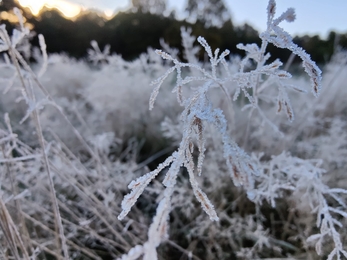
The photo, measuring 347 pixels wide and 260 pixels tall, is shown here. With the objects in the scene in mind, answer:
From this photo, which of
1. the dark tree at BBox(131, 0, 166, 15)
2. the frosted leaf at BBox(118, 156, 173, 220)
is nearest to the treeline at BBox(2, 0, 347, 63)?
the dark tree at BBox(131, 0, 166, 15)

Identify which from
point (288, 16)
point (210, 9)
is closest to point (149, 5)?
point (210, 9)

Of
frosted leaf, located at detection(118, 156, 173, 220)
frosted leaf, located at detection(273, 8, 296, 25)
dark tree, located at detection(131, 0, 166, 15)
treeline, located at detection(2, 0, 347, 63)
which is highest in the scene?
dark tree, located at detection(131, 0, 166, 15)

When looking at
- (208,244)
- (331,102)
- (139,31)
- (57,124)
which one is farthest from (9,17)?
(139,31)

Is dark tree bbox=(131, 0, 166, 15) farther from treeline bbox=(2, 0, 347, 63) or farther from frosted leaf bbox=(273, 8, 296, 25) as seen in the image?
frosted leaf bbox=(273, 8, 296, 25)

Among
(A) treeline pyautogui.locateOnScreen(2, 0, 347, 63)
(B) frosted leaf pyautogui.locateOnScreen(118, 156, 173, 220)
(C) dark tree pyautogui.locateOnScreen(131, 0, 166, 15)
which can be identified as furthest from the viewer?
(C) dark tree pyautogui.locateOnScreen(131, 0, 166, 15)

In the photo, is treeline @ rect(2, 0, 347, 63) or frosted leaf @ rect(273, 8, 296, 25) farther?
treeline @ rect(2, 0, 347, 63)

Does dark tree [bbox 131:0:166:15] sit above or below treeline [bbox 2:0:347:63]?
above

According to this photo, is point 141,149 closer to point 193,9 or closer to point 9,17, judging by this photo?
point 9,17

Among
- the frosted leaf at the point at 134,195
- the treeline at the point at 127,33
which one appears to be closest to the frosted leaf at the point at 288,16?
the frosted leaf at the point at 134,195

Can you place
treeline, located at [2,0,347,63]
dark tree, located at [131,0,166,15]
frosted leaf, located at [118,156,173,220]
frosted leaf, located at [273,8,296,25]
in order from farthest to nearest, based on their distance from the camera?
1. dark tree, located at [131,0,166,15]
2. treeline, located at [2,0,347,63]
3. frosted leaf, located at [273,8,296,25]
4. frosted leaf, located at [118,156,173,220]

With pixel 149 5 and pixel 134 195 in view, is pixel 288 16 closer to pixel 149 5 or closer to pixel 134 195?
pixel 134 195
